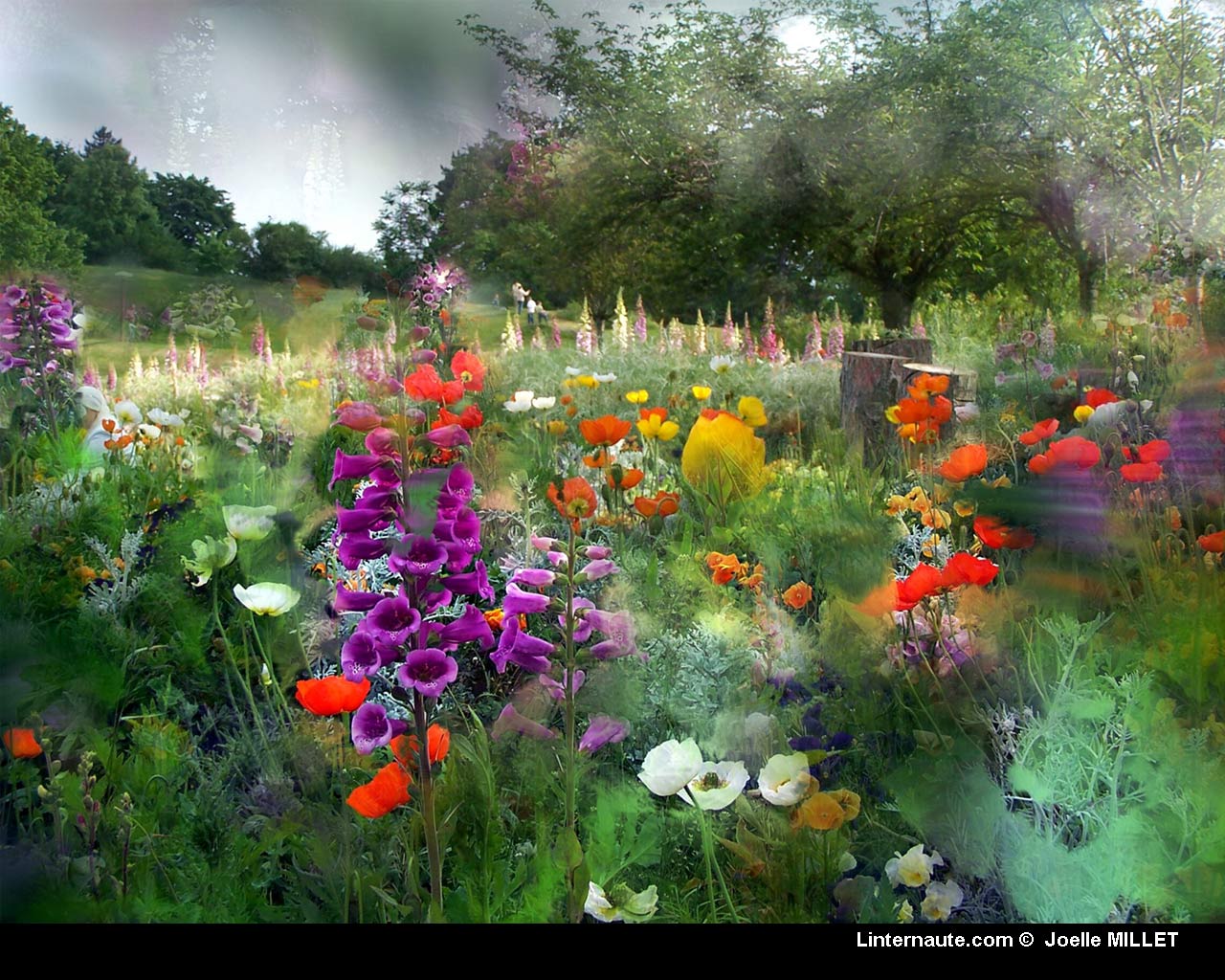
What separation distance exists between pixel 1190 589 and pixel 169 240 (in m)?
1.97

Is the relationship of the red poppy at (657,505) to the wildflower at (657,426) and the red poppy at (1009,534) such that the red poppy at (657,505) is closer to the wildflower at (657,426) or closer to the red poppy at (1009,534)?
the wildflower at (657,426)

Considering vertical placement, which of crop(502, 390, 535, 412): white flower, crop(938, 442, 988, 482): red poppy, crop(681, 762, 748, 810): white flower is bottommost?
crop(681, 762, 748, 810): white flower

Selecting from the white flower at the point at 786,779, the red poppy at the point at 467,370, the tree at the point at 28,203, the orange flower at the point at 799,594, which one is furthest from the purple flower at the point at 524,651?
the tree at the point at 28,203

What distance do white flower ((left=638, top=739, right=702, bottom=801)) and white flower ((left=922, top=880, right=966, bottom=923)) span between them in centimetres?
28

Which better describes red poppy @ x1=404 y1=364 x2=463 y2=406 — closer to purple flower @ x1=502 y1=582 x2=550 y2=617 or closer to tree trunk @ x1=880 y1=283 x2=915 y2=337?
purple flower @ x1=502 y1=582 x2=550 y2=617

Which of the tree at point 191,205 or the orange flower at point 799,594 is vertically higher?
the tree at point 191,205

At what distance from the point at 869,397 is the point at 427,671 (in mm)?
1811

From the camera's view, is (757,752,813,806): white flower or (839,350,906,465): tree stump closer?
(757,752,813,806): white flower

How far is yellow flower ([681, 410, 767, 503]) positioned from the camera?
6.38ft

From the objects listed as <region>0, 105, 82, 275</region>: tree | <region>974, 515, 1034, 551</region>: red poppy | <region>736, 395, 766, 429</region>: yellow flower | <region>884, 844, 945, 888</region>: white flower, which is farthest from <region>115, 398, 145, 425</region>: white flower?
<region>884, 844, 945, 888</region>: white flower

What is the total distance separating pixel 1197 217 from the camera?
1809mm

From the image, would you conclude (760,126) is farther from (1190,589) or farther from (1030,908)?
(1030,908)

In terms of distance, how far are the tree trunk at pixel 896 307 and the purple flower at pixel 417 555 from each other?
1.64m

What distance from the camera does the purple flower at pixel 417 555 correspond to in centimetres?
78
